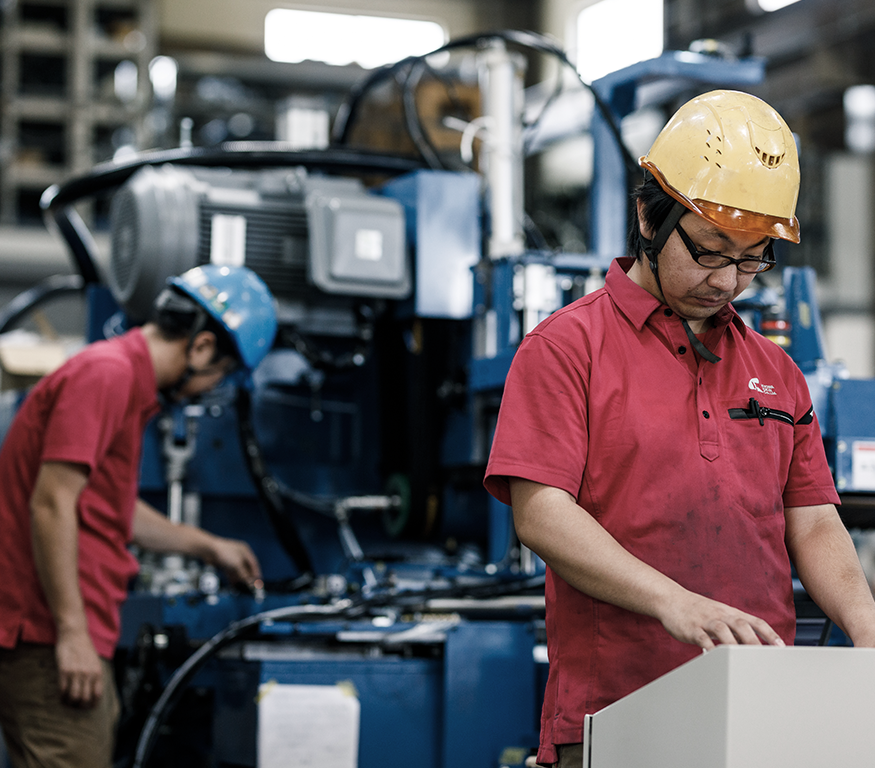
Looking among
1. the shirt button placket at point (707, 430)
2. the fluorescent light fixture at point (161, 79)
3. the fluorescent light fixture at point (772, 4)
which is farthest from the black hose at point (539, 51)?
the fluorescent light fixture at point (161, 79)

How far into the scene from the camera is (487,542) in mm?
3285

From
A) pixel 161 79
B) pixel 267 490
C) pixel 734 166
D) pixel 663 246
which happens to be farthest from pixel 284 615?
pixel 161 79

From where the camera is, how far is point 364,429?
339 centimetres

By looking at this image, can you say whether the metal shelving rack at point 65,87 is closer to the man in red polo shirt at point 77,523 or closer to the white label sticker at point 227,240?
the white label sticker at point 227,240

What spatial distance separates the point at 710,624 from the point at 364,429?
2231 mm

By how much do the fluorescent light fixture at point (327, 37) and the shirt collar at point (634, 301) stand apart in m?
7.26

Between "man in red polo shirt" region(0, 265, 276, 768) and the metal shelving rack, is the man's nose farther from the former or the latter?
the metal shelving rack

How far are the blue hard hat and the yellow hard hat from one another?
50.5 inches

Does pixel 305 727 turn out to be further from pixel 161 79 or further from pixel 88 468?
pixel 161 79

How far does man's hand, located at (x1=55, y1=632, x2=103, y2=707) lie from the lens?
214 cm

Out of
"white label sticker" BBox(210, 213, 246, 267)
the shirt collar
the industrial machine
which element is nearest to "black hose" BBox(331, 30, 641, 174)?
the industrial machine

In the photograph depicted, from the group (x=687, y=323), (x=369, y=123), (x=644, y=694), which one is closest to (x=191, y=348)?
(x=687, y=323)

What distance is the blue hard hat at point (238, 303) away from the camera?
2.52 m

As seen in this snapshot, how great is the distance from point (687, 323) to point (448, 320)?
168 centimetres
